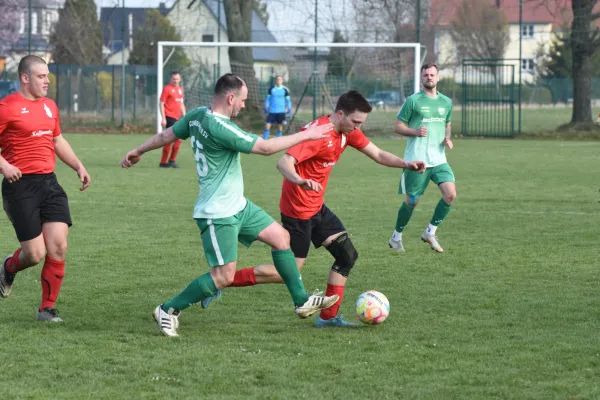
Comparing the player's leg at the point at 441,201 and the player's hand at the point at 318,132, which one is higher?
the player's hand at the point at 318,132

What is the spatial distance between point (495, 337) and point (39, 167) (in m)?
3.36

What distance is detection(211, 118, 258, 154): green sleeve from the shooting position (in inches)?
236

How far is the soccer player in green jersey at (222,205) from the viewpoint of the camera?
6.15 m

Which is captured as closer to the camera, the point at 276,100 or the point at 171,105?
the point at 171,105

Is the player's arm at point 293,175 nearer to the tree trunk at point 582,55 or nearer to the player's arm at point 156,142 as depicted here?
the player's arm at point 156,142

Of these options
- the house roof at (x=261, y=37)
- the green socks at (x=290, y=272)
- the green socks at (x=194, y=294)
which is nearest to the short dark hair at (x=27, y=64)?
the green socks at (x=194, y=294)

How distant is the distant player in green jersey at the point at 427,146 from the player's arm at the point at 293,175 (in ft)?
12.9

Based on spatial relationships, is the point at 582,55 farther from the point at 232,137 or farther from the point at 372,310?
the point at 232,137

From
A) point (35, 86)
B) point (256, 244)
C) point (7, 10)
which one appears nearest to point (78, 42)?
point (7, 10)

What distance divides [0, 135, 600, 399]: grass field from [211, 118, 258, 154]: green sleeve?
1239 millimetres

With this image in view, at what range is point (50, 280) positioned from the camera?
22.6ft

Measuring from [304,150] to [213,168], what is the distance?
683mm

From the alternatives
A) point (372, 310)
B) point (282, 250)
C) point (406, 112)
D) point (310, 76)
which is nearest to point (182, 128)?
point (282, 250)

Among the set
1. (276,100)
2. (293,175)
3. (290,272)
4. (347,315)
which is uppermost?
(276,100)
